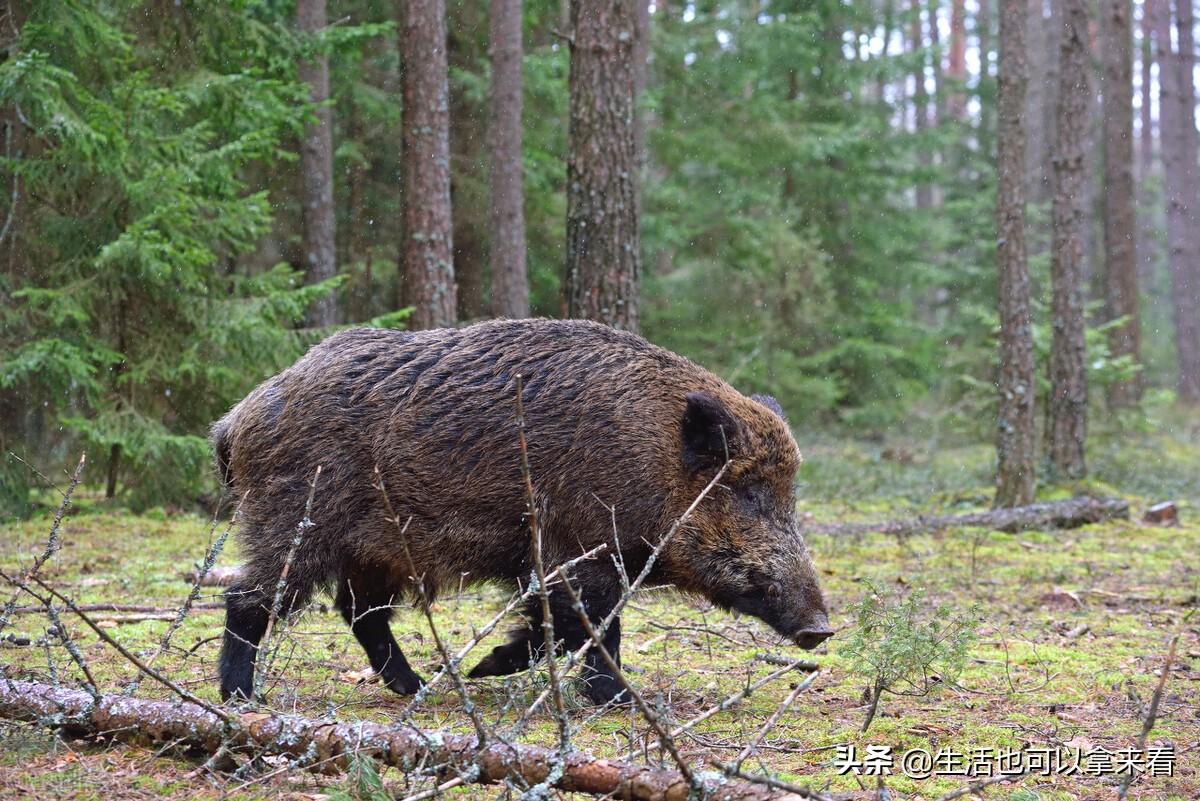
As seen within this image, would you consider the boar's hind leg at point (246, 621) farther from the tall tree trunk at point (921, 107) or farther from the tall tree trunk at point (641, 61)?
the tall tree trunk at point (921, 107)

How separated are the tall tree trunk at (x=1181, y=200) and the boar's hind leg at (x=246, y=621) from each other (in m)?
26.7

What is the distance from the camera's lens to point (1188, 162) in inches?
1080

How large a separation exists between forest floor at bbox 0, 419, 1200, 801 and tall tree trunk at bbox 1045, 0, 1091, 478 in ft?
9.07

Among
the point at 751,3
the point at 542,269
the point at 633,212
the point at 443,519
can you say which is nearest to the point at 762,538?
the point at 443,519

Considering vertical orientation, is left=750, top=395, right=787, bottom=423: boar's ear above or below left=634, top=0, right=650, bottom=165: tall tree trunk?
below

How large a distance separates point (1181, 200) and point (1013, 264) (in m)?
17.9

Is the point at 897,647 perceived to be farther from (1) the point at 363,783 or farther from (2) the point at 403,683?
(1) the point at 363,783

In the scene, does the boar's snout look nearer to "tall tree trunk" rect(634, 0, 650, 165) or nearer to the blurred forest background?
the blurred forest background

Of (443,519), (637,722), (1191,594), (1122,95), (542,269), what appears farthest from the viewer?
(1122,95)

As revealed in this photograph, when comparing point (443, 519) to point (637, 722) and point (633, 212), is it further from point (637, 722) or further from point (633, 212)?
point (633, 212)

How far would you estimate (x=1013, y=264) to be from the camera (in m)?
11.9

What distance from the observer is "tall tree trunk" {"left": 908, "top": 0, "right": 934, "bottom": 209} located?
76.7 ft

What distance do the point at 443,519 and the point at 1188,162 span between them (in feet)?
89.6

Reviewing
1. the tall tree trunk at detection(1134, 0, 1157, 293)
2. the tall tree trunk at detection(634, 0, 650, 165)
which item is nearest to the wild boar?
the tall tree trunk at detection(634, 0, 650, 165)
